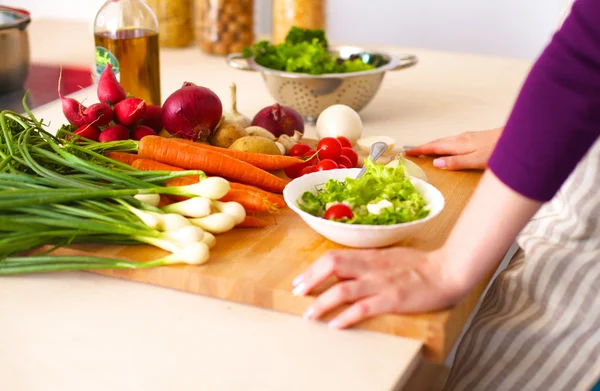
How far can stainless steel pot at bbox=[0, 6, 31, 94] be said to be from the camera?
1779 millimetres

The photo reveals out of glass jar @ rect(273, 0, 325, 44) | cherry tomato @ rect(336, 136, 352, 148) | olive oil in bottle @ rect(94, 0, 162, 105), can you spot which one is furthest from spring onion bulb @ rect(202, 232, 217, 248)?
glass jar @ rect(273, 0, 325, 44)

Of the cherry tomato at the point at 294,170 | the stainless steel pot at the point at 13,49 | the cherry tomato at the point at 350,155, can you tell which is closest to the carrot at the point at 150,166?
the cherry tomato at the point at 294,170

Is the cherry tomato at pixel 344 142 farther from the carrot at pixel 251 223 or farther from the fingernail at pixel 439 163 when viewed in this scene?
Result: the carrot at pixel 251 223

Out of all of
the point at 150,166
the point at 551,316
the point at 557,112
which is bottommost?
the point at 551,316

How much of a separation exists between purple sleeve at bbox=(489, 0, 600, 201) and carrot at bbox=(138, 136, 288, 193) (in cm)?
46

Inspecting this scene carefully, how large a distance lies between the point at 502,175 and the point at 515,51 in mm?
2406

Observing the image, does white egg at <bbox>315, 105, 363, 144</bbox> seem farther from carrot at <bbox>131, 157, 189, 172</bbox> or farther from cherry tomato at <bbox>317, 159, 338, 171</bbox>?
carrot at <bbox>131, 157, 189, 172</bbox>

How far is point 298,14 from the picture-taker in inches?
88.2

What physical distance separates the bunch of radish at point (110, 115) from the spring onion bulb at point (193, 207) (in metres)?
0.26

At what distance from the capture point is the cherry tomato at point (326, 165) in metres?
1.28

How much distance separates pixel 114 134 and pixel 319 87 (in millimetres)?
548

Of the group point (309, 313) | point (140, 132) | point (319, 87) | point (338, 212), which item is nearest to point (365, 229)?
point (338, 212)

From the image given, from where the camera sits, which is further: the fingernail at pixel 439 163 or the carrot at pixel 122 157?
the fingernail at pixel 439 163

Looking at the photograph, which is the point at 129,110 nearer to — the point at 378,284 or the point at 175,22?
the point at 378,284
